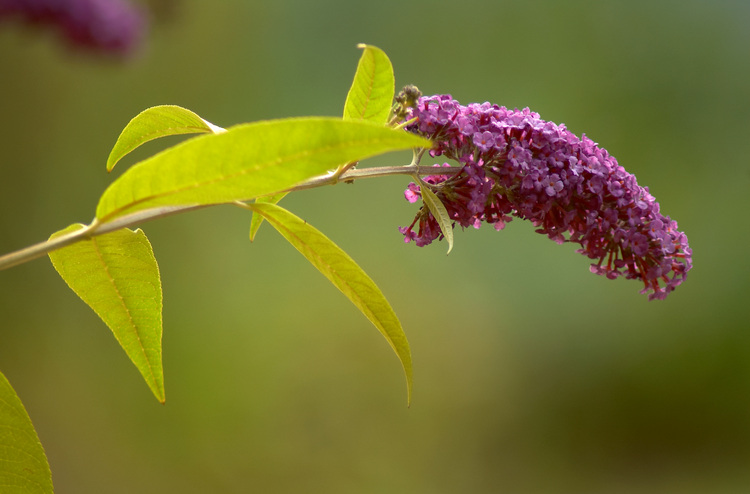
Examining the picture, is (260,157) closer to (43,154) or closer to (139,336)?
(139,336)

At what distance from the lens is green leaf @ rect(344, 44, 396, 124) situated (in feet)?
1.39

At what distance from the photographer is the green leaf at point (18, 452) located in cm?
35

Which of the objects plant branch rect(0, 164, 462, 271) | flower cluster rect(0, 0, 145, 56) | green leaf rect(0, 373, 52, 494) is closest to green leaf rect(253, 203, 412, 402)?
plant branch rect(0, 164, 462, 271)

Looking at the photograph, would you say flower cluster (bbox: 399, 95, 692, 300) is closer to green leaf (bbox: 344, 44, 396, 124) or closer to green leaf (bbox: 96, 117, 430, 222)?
green leaf (bbox: 344, 44, 396, 124)

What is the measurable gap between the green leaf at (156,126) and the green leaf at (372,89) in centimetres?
10

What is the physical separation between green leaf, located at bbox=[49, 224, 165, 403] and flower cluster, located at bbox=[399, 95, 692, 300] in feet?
0.72

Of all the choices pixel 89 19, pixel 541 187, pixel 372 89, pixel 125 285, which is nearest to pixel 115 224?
pixel 125 285

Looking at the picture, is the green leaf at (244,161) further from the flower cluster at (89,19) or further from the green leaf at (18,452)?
the flower cluster at (89,19)

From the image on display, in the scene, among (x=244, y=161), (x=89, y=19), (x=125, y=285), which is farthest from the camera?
(x=89, y=19)

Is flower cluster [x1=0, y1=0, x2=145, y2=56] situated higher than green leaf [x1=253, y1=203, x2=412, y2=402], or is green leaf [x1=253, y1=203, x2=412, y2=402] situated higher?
flower cluster [x1=0, y1=0, x2=145, y2=56]

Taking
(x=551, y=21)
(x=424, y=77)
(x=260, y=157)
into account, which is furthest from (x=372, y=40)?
(x=260, y=157)

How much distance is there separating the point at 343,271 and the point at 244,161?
13 centimetres

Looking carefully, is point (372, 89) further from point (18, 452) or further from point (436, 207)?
point (18, 452)

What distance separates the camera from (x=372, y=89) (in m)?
0.44
